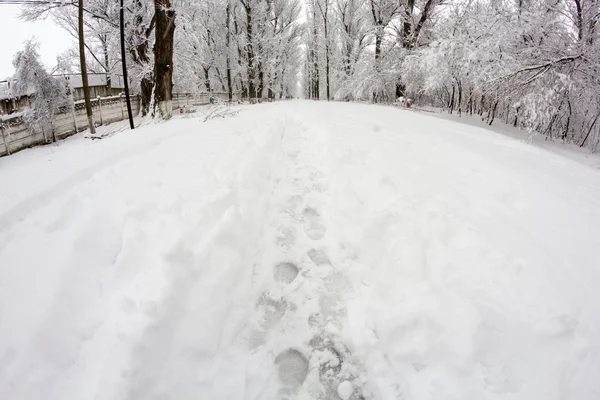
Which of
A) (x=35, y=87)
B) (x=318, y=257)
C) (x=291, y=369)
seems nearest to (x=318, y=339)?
(x=291, y=369)

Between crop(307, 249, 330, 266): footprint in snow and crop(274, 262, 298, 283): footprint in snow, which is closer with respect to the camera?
crop(274, 262, 298, 283): footprint in snow

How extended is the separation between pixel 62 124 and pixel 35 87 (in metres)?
1.90

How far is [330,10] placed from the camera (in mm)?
26719

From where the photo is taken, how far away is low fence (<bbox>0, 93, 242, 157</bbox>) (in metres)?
10.5

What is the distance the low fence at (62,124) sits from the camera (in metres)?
10.5

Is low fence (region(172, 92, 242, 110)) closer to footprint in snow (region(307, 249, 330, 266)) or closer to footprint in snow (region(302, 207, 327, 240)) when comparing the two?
footprint in snow (region(302, 207, 327, 240))

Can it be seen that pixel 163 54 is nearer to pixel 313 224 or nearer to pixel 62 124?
pixel 62 124

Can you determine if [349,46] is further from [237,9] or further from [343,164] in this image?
[343,164]

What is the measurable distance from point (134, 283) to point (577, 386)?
2.93 metres

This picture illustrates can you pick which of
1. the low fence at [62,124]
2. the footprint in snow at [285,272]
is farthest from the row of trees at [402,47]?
the footprint in snow at [285,272]

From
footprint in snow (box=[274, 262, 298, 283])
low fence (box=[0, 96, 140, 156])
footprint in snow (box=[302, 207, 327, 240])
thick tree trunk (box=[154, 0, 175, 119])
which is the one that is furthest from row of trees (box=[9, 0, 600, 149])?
footprint in snow (box=[274, 262, 298, 283])

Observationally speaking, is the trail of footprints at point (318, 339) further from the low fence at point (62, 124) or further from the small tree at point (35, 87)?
the small tree at point (35, 87)

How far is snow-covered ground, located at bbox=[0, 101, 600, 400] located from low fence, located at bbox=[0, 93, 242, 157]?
940 cm

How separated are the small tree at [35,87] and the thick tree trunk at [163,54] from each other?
5.90m
